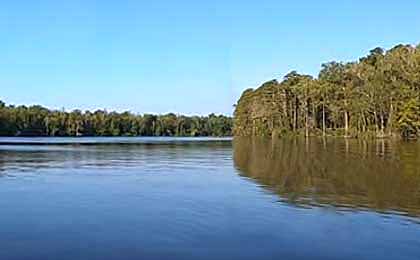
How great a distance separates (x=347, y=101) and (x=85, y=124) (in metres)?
98.9

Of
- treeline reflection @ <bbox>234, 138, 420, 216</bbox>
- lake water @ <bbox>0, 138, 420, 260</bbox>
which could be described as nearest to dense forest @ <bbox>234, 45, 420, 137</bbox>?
treeline reflection @ <bbox>234, 138, 420, 216</bbox>

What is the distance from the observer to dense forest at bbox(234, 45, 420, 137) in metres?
80.2

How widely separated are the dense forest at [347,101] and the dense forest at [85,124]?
5230cm

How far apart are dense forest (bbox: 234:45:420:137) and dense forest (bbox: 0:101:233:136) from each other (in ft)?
172

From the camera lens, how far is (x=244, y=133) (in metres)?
140

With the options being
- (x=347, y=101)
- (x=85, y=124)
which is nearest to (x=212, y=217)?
(x=347, y=101)

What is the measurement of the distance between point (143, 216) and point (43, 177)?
445 inches

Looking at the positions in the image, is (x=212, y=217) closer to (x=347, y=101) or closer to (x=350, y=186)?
(x=350, y=186)

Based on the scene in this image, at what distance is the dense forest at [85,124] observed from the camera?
150125mm

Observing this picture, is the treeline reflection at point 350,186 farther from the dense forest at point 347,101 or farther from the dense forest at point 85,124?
the dense forest at point 85,124

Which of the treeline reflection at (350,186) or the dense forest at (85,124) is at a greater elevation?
the dense forest at (85,124)

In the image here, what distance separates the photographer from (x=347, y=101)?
92875 millimetres

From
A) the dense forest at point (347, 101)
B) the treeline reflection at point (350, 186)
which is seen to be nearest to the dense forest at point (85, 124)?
the dense forest at point (347, 101)

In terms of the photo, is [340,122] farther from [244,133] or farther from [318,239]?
[318,239]
